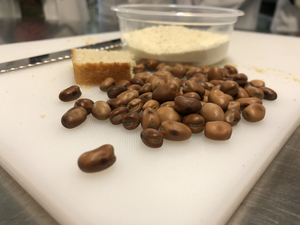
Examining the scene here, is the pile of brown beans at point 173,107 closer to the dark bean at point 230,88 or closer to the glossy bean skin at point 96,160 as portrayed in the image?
the dark bean at point 230,88

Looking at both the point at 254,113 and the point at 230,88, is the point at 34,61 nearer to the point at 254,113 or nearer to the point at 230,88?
the point at 230,88

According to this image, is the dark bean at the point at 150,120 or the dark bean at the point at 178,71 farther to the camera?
the dark bean at the point at 178,71

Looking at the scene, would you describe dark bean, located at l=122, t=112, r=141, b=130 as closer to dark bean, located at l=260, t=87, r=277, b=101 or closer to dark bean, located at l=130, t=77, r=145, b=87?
dark bean, located at l=130, t=77, r=145, b=87

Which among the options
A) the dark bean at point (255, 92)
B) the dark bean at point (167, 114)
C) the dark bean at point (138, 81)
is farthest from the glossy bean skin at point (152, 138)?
the dark bean at point (255, 92)

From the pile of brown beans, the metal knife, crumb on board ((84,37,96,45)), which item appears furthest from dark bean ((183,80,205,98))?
crumb on board ((84,37,96,45))

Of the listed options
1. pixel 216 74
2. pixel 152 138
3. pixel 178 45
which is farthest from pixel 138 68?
pixel 152 138

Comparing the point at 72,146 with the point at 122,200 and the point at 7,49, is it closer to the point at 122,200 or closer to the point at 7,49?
the point at 122,200


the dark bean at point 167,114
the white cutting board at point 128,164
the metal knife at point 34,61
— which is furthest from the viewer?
the metal knife at point 34,61

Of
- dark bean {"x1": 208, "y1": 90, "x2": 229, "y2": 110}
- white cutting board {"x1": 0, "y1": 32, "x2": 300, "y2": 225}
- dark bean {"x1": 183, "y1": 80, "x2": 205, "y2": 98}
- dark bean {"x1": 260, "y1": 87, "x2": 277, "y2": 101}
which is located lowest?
white cutting board {"x1": 0, "y1": 32, "x2": 300, "y2": 225}
